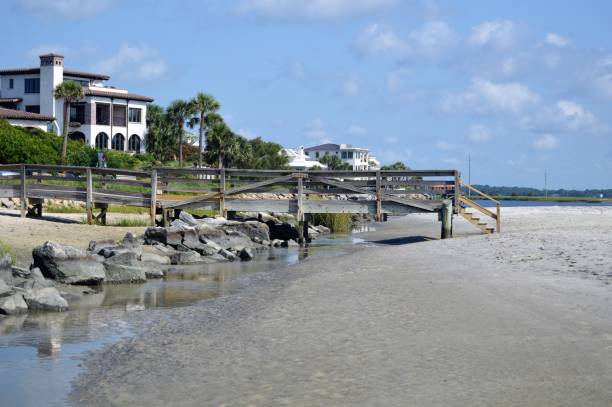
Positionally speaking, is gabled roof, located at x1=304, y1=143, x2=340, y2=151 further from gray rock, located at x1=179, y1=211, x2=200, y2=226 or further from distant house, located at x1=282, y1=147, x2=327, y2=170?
gray rock, located at x1=179, y1=211, x2=200, y2=226

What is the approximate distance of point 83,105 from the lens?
233 ft

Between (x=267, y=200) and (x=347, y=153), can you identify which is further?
(x=347, y=153)

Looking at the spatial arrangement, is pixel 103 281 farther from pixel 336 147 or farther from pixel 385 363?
pixel 336 147

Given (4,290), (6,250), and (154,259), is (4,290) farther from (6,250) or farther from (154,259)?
Result: (154,259)

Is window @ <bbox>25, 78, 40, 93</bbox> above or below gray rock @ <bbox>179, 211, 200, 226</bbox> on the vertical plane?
above

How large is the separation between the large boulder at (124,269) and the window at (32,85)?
191ft

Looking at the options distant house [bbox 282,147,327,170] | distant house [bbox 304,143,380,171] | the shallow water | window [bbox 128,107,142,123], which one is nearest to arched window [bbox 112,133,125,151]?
window [bbox 128,107,142,123]

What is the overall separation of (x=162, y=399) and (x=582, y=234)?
54.7 ft

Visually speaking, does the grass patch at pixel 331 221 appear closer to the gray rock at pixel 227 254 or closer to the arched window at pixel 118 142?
the gray rock at pixel 227 254

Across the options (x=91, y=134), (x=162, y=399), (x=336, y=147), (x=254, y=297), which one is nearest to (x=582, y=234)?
(x=254, y=297)

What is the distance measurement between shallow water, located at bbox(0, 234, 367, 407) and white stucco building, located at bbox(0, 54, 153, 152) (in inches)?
2082

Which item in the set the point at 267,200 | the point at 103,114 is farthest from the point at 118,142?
the point at 267,200

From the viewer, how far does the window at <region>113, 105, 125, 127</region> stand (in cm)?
7256

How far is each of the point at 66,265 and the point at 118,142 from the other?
5836 centimetres
